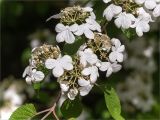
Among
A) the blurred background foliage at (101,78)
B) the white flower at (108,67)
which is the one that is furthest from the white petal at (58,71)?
the blurred background foliage at (101,78)

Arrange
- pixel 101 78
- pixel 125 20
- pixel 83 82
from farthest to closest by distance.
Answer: pixel 101 78
pixel 125 20
pixel 83 82

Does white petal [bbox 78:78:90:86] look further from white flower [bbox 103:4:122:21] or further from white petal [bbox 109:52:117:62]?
white flower [bbox 103:4:122:21]

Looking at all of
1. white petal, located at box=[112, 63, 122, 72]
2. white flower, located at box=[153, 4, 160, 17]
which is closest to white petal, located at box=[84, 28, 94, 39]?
white petal, located at box=[112, 63, 122, 72]

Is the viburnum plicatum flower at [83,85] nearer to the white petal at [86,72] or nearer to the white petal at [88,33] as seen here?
the white petal at [86,72]

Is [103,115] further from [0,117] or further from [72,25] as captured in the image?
[72,25]

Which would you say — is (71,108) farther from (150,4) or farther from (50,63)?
(150,4)

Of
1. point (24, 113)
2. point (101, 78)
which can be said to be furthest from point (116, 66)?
point (101, 78)

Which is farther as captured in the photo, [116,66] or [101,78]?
[101,78]
